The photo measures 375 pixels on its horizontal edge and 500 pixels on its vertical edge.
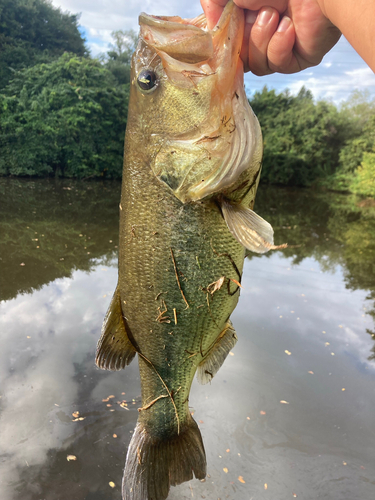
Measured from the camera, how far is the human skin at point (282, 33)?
149 centimetres

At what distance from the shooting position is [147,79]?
1486 millimetres

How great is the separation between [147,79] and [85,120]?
20.4 m

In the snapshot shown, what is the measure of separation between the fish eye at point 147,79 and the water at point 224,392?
3094 mm

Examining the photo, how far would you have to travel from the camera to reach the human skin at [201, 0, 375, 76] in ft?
4.90

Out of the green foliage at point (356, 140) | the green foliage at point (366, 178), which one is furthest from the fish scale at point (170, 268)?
the green foliage at point (356, 140)

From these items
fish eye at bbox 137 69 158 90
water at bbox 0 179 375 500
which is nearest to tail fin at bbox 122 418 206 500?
water at bbox 0 179 375 500

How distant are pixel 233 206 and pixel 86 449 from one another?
9.42ft

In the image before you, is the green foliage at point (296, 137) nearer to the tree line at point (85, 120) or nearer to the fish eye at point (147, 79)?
the tree line at point (85, 120)

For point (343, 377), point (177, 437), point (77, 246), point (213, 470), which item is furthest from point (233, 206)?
point (77, 246)

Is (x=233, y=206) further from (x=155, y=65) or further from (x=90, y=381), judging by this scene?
(x=90, y=381)

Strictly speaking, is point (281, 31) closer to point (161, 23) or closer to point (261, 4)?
point (261, 4)

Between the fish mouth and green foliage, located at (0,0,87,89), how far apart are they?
78.0 feet

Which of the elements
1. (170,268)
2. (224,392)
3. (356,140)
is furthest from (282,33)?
(356,140)

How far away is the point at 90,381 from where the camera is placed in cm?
383
